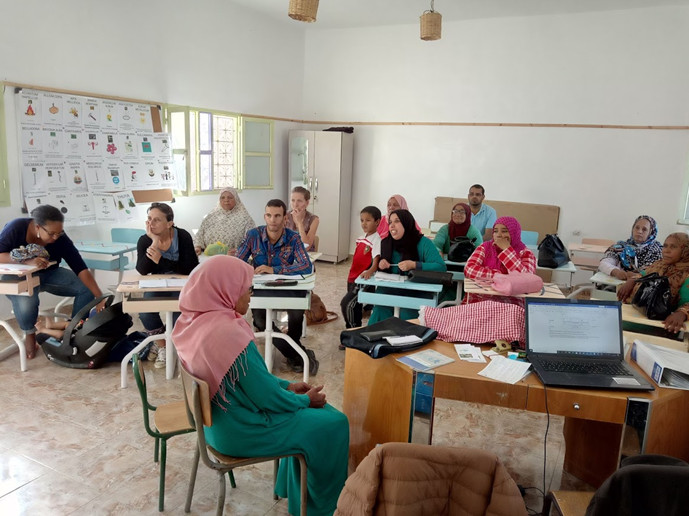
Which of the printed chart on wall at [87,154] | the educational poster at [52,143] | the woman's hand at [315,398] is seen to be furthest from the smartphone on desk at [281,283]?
the educational poster at [52,143]

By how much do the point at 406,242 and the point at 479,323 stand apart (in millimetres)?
1704

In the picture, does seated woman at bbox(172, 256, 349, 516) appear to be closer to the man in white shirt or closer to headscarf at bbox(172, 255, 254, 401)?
headscarf at bbox(172, 255, 254, 401)

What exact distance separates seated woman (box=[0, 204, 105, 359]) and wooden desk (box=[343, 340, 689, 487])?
2425mm

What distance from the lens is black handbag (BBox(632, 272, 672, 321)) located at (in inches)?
139

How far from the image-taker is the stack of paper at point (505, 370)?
7.27ft

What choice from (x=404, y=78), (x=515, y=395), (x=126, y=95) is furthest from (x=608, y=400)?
(x=404, y=78)

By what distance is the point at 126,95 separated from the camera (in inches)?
220

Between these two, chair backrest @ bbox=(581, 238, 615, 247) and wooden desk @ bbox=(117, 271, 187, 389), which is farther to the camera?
chair backrest @ bbox=(581, 238, 615, 247)

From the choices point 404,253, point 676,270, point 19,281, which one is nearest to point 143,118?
point 19,281

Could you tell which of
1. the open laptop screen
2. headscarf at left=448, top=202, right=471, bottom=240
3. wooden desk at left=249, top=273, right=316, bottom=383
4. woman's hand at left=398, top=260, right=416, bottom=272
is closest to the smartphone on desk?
Answer: wooden desk at left=249, top=273, right=316, bottom=383

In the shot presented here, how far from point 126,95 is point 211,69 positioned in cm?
138

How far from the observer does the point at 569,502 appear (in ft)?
6.01

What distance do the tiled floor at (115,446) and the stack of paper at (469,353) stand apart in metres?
0.78

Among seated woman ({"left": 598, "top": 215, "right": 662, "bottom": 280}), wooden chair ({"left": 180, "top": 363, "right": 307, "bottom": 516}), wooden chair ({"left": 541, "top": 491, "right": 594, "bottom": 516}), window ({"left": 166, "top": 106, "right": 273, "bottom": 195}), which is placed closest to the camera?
wooden chair ({"left": 541, "top": 491, "right": 594, "bottom": 516})
